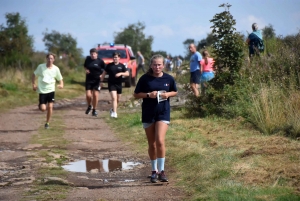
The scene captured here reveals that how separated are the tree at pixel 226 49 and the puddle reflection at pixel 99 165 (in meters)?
5.45

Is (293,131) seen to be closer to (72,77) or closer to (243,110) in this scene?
(243,110)

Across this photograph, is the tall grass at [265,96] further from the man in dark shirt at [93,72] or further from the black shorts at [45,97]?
the black shorts at [45,97]

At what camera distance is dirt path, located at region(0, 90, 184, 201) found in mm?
7914

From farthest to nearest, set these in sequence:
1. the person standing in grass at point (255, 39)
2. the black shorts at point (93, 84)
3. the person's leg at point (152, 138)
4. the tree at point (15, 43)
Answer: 1. the tree at point (15, 43)
2. the person standing in grass at point (255, 39)
3. the black shorts at point (93, 84)
4. the person's leg at point (152, 138)

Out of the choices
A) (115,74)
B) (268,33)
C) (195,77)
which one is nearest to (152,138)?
(115,74)

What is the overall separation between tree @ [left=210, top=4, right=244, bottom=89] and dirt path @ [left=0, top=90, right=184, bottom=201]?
322 centimetres

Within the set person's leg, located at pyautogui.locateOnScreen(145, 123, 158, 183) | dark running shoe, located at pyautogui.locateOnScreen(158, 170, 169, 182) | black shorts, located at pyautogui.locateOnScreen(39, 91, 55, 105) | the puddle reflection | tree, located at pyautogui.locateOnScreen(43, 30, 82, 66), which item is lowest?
the puddle reflection

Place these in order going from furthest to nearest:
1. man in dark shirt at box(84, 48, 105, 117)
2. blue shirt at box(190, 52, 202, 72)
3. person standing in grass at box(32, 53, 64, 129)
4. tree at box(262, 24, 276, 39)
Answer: tree at box(262, 24, 276, 39)
blue shirt at box(190, 52, 202, 72)
man in dark shirt at box(84, 48, 105, 117)
person standing in grass at box(32, 53, 64, 129)

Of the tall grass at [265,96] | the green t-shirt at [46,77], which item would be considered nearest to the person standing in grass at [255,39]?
the tall grass at [265,96]

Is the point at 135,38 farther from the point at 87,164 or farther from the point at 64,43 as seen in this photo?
the point at 87,164

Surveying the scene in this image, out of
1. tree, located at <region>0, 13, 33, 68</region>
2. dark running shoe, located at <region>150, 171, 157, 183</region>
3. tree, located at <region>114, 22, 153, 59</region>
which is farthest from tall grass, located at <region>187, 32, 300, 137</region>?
tree, located at <region>114, 22, 153, 59</region>

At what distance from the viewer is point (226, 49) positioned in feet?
50.1

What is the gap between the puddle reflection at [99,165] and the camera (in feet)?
32.5

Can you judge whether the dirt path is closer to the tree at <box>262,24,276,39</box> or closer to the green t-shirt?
the green t-shirt
